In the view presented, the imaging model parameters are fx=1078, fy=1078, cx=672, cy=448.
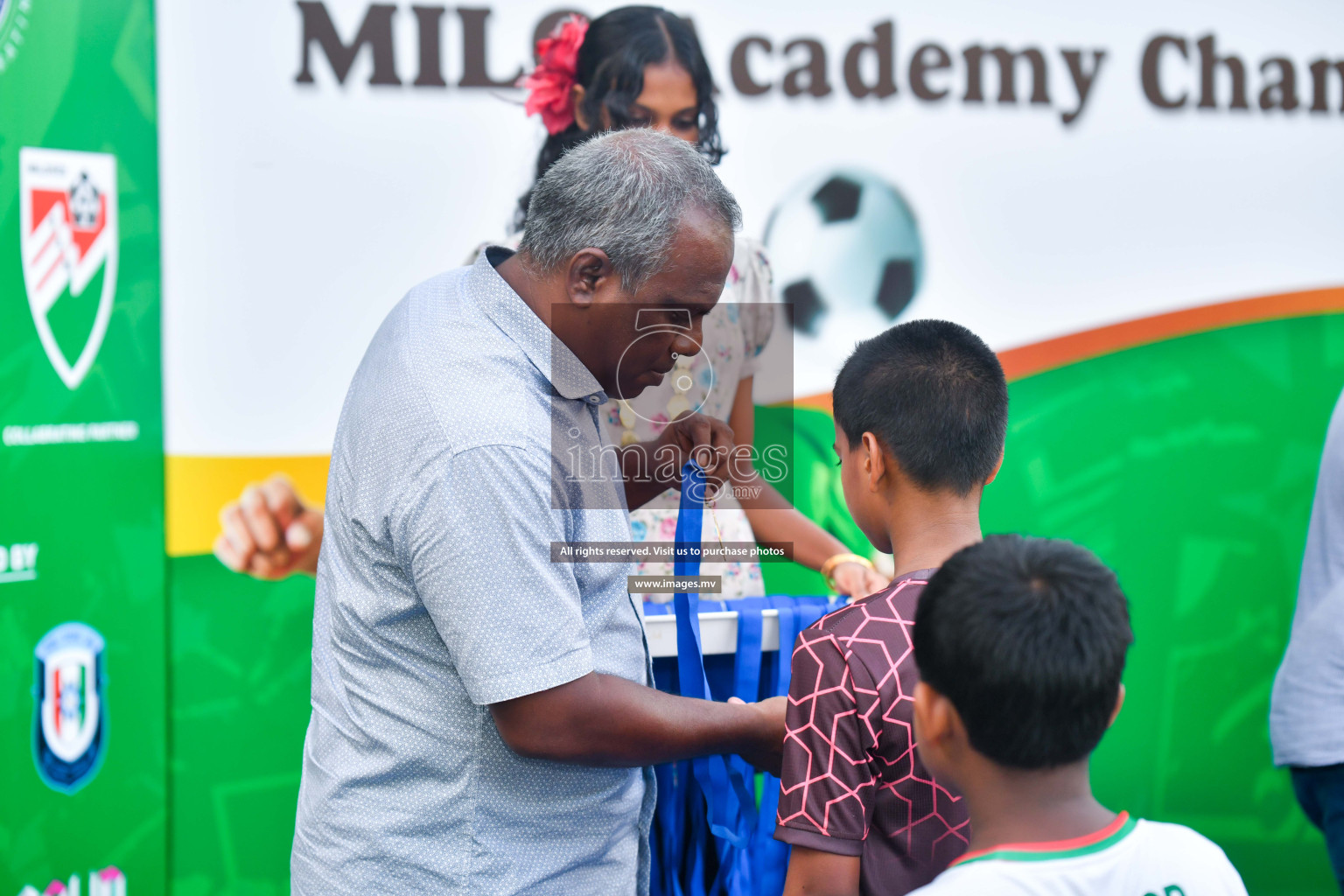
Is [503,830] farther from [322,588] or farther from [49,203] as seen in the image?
[49,203]

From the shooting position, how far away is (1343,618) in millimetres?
2006

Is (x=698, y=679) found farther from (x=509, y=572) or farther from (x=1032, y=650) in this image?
(x=1032, y=650)

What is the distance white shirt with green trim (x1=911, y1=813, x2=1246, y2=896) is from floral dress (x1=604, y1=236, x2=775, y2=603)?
1216 mm

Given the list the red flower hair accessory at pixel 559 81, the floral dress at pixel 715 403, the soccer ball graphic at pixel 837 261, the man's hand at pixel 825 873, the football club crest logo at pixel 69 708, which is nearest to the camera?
the man's hand at pixel 825 873

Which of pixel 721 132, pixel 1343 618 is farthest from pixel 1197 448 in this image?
pixel 721 132

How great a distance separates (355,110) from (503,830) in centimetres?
198

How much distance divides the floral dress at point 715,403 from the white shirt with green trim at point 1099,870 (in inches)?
47.9

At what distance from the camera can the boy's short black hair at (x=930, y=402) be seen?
4.45 ft

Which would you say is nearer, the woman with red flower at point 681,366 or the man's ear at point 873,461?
the man's ear at point 873,461

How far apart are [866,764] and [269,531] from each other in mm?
1958

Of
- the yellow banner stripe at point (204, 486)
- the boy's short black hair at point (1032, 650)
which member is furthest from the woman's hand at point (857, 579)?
the yellow banner stripe at point (204, 486)

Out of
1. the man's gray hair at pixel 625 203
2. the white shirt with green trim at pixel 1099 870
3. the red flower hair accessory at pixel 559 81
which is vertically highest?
the red flower hair accessory at pixel 559 81

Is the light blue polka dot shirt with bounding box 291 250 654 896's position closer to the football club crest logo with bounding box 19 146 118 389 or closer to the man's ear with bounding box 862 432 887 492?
the man's ear with bounding box 862 432 887 492

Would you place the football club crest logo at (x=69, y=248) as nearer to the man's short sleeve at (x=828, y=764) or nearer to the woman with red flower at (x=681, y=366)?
the woman with red flower at (x=681, y=366)
